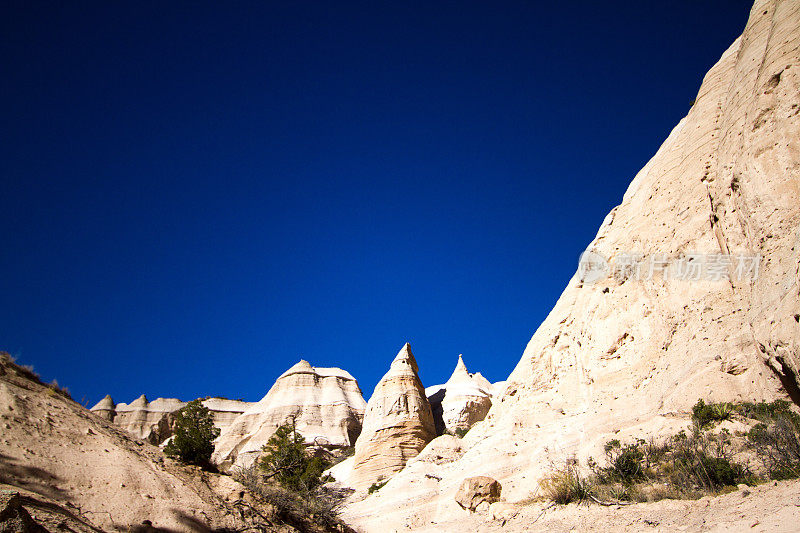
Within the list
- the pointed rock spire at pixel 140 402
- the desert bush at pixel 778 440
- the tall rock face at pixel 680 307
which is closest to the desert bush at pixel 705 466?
the desert bush at pixel 778 440

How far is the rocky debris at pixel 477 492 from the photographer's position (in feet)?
50.5

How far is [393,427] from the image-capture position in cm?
3125

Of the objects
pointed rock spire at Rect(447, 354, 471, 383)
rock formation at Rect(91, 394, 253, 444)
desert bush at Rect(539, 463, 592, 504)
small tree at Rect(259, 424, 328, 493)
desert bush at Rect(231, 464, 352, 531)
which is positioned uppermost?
rock formation at Rect(91, 394, 253, 444)

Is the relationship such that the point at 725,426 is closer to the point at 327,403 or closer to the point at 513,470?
the point at 513,470

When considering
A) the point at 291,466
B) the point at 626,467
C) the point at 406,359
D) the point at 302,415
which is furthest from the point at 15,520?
the point at 302,415

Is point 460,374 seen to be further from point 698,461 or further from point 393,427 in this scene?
point 698,461

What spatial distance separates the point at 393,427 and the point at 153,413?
118 feet

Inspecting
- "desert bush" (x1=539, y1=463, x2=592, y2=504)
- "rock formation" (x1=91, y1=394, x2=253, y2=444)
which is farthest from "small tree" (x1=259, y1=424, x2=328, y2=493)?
"rock formation" (x1=91, y1=394, x2=253, y2=444)

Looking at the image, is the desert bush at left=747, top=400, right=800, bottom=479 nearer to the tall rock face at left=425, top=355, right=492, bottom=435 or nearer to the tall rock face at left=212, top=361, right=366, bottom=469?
the tall rock face at left=425, top=355, right=492, bottom=435

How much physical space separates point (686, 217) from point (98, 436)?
19818mm

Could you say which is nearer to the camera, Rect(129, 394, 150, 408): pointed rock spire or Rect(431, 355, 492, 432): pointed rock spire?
Rect(431, 355, 492, 432): pointed rock spire

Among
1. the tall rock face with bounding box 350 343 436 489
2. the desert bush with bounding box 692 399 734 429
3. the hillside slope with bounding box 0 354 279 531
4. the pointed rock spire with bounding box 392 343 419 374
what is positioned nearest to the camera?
the hillside slope with bounding box 0 354 279 531

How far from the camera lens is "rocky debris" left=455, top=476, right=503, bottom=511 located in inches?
606

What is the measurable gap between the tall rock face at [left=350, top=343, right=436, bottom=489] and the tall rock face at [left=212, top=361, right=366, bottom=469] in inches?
285
